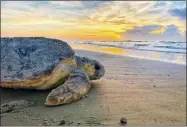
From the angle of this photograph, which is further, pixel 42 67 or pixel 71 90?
pixel 42 67

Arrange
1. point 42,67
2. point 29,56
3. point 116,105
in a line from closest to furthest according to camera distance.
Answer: point 116,105, point 42,67, point 29,56

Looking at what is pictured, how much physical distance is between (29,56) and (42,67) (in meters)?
0.33

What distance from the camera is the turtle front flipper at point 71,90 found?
12.4 ft

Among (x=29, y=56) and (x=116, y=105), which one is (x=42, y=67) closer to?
(x=29, y=56)

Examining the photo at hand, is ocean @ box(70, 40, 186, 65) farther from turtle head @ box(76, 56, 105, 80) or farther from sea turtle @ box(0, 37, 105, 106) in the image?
sea turtle @ box(0, 37, 105, 106)

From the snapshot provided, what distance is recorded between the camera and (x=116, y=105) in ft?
12.7

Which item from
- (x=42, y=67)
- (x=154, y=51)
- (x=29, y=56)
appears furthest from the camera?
(x=154, y=51)

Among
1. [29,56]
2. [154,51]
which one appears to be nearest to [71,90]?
[29,56]

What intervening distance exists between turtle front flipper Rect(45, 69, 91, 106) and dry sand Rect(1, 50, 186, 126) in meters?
0.08

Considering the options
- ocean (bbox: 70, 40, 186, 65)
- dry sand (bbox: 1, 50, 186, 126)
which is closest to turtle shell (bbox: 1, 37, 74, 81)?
dry sand (bbox: 1, 50, 186, 126)

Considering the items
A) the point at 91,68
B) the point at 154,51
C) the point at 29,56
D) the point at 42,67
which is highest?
the point at 29,56

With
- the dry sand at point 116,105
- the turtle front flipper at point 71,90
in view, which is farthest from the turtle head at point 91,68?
the turtle front flipper at point 71,90

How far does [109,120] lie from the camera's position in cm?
330

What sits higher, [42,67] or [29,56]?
[29,56]
